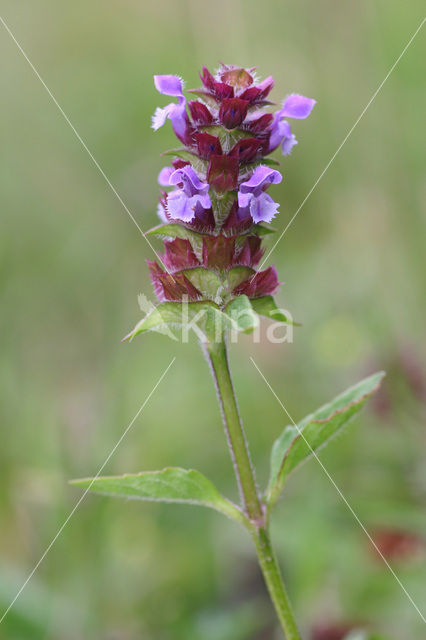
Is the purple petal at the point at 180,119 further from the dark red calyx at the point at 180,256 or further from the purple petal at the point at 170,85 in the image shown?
the dark red calyx at the point at 180,256

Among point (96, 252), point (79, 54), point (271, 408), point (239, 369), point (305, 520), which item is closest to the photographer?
point (305, 520)

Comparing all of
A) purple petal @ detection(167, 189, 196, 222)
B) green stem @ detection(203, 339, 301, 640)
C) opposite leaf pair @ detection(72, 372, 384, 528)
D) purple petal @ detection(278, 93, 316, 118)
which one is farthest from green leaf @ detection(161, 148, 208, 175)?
opposite leaf pair @ detection(72, 372, 384, 528)

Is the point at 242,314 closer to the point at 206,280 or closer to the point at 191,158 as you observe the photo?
the point at 206,280

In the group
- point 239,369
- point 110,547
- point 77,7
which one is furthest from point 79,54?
point 110,547

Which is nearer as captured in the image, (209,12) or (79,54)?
(209,12)

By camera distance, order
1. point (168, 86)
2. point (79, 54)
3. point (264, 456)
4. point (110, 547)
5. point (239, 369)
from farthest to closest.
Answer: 1. point (79, 54)
2. point (239, 369)
3. point (264, 456)
4. point (110, 547)
5. point (168, 86)

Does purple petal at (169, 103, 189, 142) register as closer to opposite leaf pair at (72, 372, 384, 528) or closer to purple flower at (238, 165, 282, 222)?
purple flower at (238, 165, 282, 222)

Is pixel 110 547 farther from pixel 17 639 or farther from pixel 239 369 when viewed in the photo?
pixel 239 369
